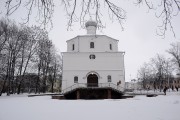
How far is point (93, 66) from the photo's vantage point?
3061 cm

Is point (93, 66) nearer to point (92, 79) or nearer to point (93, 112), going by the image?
point (92, 79)

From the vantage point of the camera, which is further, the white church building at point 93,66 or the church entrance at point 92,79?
the church entrance at point 92,79

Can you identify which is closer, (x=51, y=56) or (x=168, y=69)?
(x=51, y=56)

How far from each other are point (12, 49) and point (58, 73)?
20.7 meters

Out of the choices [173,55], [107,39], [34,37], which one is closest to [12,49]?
[34,37]

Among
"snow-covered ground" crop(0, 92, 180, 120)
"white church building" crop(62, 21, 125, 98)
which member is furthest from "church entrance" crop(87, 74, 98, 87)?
"snow-covered ground" crop(0, 92, 180, 120)

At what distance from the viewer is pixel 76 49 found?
32.3 meters

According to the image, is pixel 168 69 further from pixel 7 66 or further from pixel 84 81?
pixel 7 66


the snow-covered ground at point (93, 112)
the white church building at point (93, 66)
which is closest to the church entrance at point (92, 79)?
the white church building at point (93, 66)

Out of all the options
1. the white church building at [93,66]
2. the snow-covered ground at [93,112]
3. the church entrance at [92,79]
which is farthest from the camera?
the church entrance at [92,79]

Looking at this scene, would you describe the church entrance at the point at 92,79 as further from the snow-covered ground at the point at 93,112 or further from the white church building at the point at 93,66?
the snow-covered ground at the point at 93,112

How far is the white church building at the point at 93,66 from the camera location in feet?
98.2

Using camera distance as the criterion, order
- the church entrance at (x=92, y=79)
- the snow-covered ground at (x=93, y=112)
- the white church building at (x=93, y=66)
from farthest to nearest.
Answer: the church entrance at (x=92, y=79)
the white church building at (x=93, y=66)
the snow-covered ground at (x=93, y=112)

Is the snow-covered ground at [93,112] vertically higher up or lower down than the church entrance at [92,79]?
lower down
